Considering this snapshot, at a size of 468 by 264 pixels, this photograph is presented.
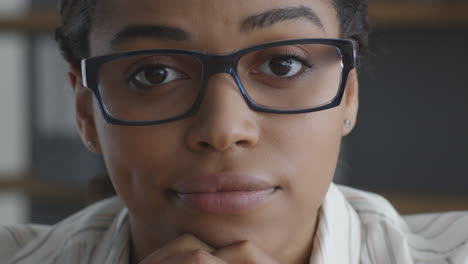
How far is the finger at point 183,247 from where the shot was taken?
0.76 m

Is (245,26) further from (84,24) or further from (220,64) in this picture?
(84,24)

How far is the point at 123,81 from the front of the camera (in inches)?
31.6

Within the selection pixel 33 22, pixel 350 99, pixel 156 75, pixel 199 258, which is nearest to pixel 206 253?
pixel 199 258

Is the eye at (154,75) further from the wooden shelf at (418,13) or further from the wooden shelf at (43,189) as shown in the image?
the wooden shelf at (43,189)

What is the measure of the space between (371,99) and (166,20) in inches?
46.0

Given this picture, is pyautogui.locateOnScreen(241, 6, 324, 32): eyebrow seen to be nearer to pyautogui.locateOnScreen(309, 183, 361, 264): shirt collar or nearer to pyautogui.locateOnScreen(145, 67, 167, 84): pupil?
pyautogui.locateOnScreen(145, 67, 167, 84): pupil

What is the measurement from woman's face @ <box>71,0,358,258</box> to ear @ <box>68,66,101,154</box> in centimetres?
14

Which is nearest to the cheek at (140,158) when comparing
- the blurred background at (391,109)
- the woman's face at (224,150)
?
the woman's face at (224,150)

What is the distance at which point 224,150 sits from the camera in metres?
0.71

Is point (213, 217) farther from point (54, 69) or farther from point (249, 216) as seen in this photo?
point (54, 69)

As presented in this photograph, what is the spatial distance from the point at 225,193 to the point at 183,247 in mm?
91

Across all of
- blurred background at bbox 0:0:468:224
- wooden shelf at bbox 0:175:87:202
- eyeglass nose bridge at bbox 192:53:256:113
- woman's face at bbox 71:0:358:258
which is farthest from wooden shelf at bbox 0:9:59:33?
eyeglass nose bridge at bbox 192:53:256:113

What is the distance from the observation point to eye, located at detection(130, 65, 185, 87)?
2.53 ft

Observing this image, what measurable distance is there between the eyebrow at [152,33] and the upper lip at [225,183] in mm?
176
